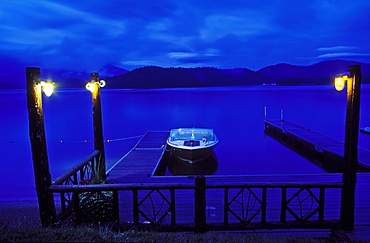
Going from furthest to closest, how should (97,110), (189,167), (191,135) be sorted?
1. (191,135)
2. (189,167)
3. (97,110)

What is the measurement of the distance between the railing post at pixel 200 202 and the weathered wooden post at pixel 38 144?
273cm

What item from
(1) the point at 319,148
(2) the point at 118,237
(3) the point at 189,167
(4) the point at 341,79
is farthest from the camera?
(1) the point at 319,148

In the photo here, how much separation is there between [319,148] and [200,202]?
13.2m

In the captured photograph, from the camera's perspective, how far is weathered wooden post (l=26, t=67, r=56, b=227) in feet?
15.9

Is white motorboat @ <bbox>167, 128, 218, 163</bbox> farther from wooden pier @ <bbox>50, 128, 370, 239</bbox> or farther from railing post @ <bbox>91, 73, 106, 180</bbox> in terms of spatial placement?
railing post @ <bbox>91, 73, 106, 180</bbox>

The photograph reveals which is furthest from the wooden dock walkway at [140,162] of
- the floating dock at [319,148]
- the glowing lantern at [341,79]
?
the floating dock at [319,148]

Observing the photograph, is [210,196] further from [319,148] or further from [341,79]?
[319,148]

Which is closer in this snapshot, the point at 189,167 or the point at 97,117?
the point at 97,117

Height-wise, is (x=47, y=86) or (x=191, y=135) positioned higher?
(x=47, y=86)

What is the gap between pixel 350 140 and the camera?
4938mm

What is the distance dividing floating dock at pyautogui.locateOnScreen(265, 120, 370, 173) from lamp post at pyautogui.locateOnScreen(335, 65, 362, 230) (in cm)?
778

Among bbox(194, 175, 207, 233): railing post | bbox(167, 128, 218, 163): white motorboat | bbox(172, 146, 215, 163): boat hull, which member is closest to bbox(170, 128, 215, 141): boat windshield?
bbox(167, 128, 218, 163): white motorboat

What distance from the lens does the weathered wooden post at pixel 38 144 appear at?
191 inches

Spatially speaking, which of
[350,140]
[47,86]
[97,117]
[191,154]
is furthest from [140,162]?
[350,140]
